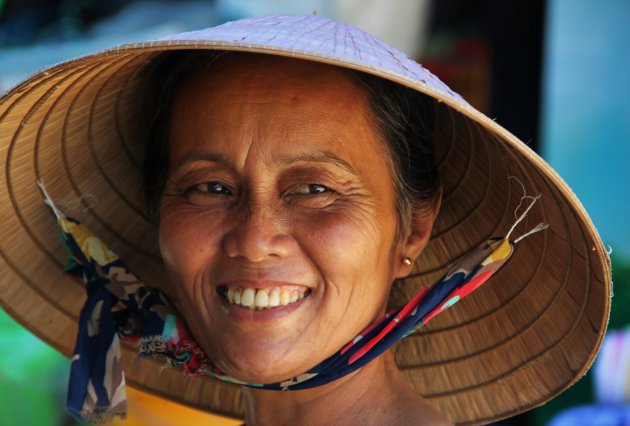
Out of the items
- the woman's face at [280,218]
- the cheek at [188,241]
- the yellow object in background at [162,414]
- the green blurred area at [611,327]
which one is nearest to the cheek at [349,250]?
the woman's face at [280,218]

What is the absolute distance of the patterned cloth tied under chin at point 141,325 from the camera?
1.95m

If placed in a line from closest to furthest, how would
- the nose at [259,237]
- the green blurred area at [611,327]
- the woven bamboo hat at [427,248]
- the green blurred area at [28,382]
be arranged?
the nose at [259,237] < the woven bamboo hat at [427,248] < the green blurred area at [28,382] < the green blurred area at [611,327]

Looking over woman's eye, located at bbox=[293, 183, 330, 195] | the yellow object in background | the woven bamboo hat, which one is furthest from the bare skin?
the yellow object in background

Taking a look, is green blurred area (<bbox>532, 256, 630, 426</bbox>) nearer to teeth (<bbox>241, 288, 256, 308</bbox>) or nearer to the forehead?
the forehead

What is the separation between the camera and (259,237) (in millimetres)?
1812

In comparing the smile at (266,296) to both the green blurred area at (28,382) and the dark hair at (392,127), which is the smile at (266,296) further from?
the green blurred area at (28,382)

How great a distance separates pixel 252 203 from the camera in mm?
1854

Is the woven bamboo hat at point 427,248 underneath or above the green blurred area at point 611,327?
underneath

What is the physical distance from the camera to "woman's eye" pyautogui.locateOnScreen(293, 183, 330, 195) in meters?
1.88

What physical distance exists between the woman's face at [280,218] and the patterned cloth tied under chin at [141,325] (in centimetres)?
6

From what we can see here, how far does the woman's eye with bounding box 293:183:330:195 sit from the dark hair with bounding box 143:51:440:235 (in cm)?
19

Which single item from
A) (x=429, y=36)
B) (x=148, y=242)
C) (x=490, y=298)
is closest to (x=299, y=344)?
(x=490, y=298)

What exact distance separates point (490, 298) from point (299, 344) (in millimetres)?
605

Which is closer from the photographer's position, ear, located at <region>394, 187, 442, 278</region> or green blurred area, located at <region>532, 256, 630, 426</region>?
ear, located at <region>394, 187, 442, 278</region>
